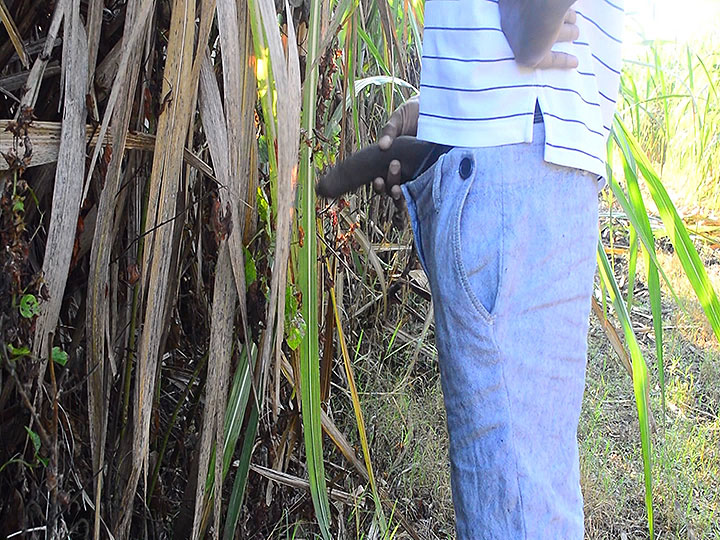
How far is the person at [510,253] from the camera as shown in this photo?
0.78m

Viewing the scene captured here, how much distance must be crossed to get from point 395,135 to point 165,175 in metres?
0.32

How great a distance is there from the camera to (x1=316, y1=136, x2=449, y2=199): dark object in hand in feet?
2.95

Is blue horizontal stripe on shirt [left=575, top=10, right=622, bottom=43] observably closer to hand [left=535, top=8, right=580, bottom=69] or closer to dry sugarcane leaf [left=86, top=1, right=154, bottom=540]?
hand [left=535, top=8, right=580, bottom=69]

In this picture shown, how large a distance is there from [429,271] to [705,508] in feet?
3.53

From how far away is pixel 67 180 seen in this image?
74 centimetres

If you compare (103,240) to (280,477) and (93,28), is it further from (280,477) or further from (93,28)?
(280,477)

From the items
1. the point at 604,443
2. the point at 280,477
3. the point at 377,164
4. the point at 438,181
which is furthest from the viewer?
the point at 604,443

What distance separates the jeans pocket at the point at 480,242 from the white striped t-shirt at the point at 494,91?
49 mm

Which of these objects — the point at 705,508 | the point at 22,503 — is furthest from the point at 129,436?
the point at 705,508

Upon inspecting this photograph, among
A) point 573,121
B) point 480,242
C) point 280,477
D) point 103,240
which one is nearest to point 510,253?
point 480,242

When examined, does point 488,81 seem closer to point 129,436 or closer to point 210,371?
point 210,371

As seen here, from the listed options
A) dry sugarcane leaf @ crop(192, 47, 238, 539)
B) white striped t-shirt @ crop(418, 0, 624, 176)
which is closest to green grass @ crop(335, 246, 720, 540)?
dry sugarcane leaf @ crop(192, 47, 238, 539)

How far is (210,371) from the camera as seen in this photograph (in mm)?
838

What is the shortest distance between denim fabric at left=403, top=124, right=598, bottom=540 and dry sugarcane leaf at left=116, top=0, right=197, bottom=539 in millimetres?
259
